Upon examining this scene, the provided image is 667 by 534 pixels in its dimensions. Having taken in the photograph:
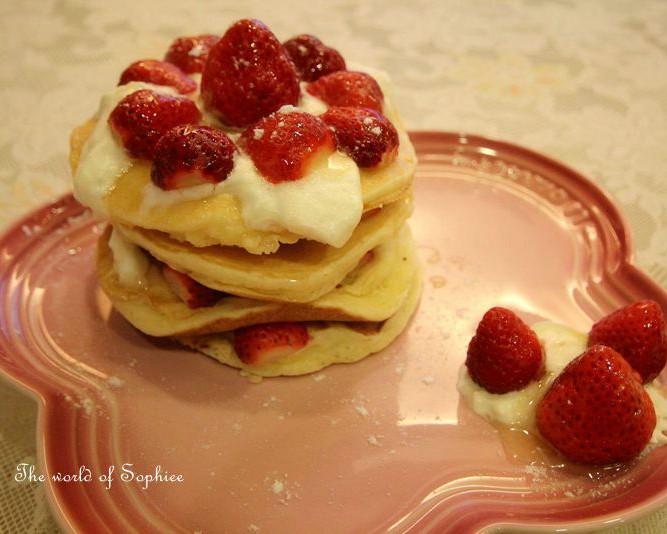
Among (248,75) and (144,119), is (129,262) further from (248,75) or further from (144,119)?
(248,75)

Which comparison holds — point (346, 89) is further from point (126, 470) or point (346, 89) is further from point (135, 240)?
point (126, 470)

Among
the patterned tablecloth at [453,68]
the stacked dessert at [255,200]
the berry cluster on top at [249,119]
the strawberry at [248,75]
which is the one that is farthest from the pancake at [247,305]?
the patterned tablecloth at [453,68]

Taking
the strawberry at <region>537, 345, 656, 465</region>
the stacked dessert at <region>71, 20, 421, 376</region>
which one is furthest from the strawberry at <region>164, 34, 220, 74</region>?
the strawberry at <region>537, 345, 656, 465</region>

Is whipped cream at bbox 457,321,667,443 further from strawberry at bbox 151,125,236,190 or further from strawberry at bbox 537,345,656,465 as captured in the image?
strawberry at bbox 151,125,236,190

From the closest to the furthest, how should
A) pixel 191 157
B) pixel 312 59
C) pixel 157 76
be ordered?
pixel 191 157 → pixel 157 76 → pixel 312 59

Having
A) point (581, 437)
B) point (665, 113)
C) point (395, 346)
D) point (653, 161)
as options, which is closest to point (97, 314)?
point (395, 346)

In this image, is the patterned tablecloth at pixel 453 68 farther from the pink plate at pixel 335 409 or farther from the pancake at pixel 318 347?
the pancake at pixel 318 347

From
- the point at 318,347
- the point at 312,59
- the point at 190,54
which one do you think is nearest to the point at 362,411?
the point at 318,347
